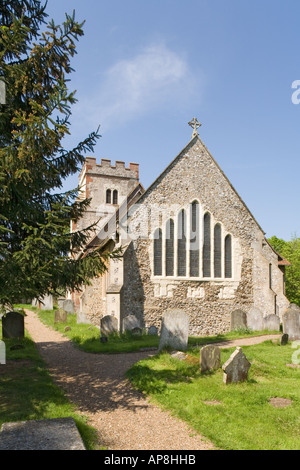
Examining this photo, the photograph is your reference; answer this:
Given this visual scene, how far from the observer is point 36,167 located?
19.2ft

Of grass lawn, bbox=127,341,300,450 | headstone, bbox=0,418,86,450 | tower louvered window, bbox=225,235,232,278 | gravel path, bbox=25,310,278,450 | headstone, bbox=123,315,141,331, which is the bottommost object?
gravel path, bbox=25,310,278,450

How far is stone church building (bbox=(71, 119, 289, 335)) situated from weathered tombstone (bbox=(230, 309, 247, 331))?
3.20 ft

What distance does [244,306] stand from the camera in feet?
56.1

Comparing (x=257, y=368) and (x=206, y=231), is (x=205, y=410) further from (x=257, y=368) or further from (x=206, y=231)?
(x=206, y=231)

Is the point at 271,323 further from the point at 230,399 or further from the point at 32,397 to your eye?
the point at 32,397

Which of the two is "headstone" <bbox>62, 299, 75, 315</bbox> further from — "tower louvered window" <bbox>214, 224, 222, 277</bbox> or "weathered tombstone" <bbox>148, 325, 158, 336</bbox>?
"tower louvered window" <bbox>214, 224, 222, 277</bbox>

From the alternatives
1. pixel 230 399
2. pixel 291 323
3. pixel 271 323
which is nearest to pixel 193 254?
pixel 271 323

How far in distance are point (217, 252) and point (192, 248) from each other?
53.0 inches

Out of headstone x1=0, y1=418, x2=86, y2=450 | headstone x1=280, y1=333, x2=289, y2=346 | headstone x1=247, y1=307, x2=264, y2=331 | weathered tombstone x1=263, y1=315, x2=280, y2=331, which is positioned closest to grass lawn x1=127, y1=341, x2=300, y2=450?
headstone x1=0, y1=418, x2=86, y2=450

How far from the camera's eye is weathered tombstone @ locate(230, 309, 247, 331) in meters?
15.6

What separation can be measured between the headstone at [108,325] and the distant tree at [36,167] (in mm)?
6476

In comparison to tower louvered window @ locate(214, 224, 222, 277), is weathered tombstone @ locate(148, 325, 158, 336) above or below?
below

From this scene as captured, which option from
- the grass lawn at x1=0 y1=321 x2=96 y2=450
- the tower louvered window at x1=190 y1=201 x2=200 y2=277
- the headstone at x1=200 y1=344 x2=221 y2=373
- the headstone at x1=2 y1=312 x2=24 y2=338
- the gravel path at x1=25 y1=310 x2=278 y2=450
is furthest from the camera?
the tower louvered window at x1=190 y1=201 x2=200 y2=277
